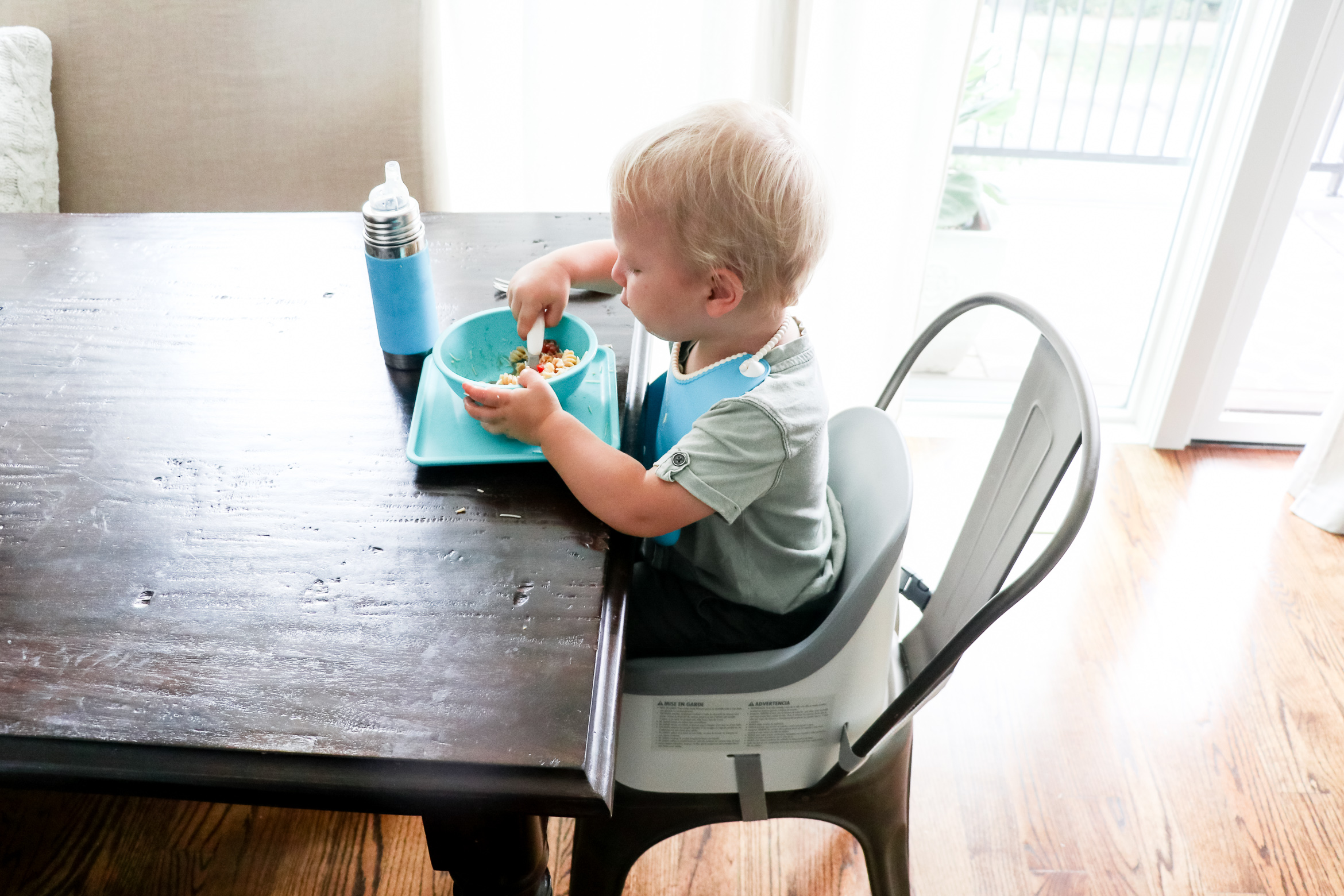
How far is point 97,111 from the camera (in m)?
1.62

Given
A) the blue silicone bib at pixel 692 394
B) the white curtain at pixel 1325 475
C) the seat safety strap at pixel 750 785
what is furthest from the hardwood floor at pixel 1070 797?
the blue silicone bib at pixel 692 394

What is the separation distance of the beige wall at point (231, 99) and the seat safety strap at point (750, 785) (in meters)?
1.18

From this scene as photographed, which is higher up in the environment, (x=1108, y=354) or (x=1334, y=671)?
(x=1108, y=354)

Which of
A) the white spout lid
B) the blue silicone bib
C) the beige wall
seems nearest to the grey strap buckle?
the blue silicone bib

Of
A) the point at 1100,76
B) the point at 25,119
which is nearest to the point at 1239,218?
the point at 1100,76

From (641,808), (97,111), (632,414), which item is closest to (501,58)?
(97,111)

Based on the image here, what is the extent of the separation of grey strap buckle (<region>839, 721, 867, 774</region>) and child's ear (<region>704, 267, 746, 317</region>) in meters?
0.42

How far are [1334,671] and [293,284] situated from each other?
1771mm

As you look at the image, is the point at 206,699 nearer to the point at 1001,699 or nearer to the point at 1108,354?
the point at 1001,699

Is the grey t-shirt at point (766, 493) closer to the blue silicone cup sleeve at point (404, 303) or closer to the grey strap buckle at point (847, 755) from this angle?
the grey strap buckle at point (847, 755)

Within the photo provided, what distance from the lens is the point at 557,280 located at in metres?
0.98

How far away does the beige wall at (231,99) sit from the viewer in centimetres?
154

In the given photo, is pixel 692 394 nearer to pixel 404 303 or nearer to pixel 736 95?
pixel 404 303

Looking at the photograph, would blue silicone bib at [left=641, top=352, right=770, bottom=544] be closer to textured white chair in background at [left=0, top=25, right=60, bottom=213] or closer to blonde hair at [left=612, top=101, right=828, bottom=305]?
blonde hair at [left=612, top=101, right=828, bottom=305]
